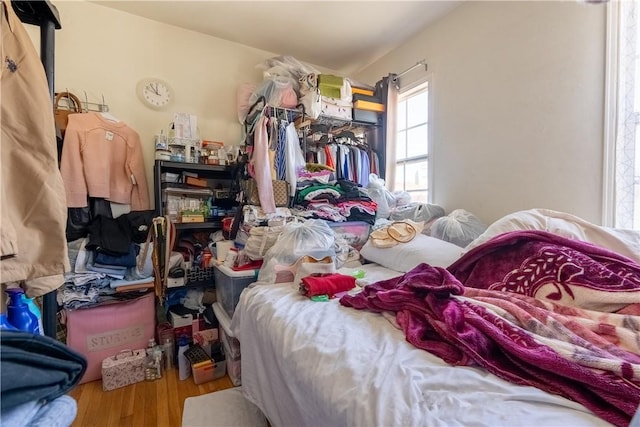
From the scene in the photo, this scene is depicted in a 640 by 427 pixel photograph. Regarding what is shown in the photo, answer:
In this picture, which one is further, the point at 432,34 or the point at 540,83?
the point at 432,34

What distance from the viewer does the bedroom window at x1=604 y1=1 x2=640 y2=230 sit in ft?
4.26

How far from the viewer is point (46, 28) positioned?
800mm

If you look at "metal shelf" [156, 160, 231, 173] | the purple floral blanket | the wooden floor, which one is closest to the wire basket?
the wooden floor

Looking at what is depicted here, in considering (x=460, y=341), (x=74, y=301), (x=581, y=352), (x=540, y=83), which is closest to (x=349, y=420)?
(x=460, y=341)

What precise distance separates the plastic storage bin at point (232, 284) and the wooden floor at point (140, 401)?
18.6 inches

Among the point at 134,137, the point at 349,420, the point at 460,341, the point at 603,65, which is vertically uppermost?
the point at 603,65

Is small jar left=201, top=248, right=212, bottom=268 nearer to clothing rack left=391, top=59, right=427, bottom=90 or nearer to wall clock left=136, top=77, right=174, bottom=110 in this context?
wall clock left=136, top=77, right=174, bottom=110

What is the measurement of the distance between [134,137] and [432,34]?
2407mm

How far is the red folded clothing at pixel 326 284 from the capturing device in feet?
4.02

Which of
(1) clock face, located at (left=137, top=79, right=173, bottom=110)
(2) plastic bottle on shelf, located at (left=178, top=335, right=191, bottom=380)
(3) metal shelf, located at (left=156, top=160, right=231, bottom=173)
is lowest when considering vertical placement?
(2) plastic bottle on shelf, located at (left=178, top=335, right=191, bottom=380)

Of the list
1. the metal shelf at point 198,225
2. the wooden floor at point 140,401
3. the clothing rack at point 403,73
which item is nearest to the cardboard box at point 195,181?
the metal shelf at point 198,225

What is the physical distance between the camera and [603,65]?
4.50 ft

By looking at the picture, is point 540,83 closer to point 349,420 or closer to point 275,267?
point 275,267

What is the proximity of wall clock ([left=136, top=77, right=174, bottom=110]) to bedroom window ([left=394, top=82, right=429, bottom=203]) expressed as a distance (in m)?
1.97
